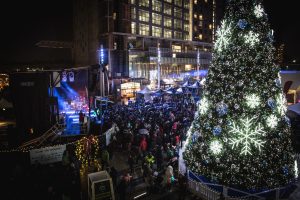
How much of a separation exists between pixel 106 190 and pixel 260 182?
5.47 meters

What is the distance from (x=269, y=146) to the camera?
8742 millimetres

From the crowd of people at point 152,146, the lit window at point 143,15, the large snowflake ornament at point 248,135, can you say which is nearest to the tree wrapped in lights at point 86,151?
the crowd of people at point 152,146

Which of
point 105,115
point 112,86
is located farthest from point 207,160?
point 112,86

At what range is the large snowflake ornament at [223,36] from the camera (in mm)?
9055

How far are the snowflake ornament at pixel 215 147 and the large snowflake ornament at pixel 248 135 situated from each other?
58 centimetres

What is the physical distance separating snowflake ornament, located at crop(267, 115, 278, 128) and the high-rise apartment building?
34.7 meters

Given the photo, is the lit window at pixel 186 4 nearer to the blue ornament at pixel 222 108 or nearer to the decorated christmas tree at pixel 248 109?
the decorated christmas tree at pixel 248 109

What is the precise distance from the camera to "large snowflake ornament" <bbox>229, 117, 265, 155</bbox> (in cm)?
873

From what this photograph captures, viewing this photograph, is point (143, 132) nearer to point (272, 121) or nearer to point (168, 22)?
point (272, 121)

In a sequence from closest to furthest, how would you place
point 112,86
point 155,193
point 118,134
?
1. point 155,193
2. point 118,134
3. point 112,86

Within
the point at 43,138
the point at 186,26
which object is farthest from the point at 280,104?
the point at 186,26

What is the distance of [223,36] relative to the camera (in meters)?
9.25

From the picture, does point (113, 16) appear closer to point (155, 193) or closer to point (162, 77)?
point (162, 77)

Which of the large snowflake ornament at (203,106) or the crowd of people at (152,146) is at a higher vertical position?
the large snowflake ornament at (203,106)
